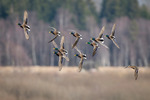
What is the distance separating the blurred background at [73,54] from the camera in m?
21.6

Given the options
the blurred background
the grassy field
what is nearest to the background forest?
the blurred background

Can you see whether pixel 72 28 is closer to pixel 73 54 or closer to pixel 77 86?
pixel 77 86

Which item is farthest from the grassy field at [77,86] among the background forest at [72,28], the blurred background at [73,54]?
the background forest at [72,28]

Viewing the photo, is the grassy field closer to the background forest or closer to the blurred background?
the blurred background

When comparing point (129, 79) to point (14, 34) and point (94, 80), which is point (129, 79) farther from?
point (14, 34)

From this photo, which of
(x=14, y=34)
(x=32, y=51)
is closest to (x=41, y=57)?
(x=32, y=51)

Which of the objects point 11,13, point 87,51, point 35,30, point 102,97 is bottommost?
point 102,97

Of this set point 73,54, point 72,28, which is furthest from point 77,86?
point 72,28

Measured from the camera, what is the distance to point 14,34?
3916cm

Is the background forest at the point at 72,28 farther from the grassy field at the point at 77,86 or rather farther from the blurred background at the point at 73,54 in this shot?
the grassy field at the point at 77,86

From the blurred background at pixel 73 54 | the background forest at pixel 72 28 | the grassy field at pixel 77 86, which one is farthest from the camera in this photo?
the background forest at pixel 72 28

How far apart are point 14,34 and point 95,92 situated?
19087 mm

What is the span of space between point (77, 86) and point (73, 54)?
312 centimetres

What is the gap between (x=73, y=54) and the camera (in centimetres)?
A: 2080
